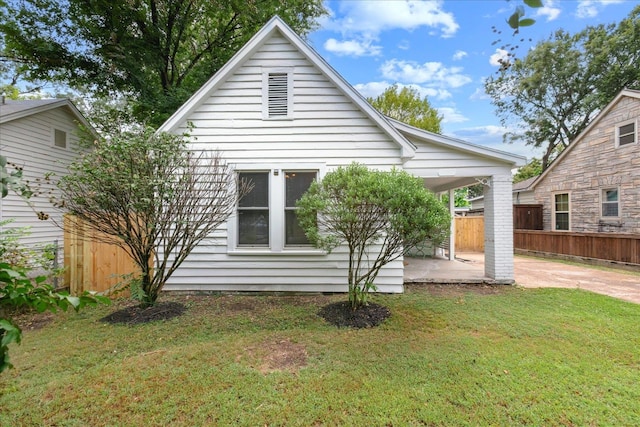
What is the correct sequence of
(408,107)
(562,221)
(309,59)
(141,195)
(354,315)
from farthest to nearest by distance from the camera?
1. (408,107)
2. (562,221)
3. (309,59)
4. (354,315)
5. (141,195)

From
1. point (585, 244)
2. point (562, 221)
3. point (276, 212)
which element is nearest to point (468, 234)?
point (562, 221)

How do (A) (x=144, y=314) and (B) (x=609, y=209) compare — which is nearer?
(A) (x=144, y=314)

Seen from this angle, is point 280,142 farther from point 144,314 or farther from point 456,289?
point 456,289

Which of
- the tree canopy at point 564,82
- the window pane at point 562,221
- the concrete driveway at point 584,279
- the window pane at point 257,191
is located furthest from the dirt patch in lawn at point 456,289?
the tree canopy at point 564,82

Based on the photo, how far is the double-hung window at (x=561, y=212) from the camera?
13.2 m

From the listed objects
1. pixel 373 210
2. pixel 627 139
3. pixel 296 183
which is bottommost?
pixel 373 210

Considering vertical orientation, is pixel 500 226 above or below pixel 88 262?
above

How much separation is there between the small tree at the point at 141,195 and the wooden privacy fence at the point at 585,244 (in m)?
11.9

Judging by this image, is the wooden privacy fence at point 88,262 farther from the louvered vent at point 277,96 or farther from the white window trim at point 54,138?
the white window trim at point 54,138

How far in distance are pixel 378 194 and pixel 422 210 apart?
0.67 meters

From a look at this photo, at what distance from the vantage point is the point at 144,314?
189 inches

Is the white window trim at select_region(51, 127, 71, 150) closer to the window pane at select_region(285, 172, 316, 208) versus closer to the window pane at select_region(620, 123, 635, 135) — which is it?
the window pane at select_region(285, 172, 316, 208)

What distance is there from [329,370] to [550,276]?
26.2 ft

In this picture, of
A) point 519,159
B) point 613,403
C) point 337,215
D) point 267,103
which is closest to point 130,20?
point 267,103
